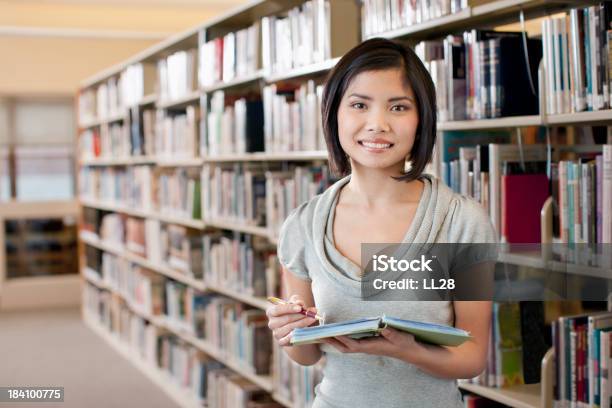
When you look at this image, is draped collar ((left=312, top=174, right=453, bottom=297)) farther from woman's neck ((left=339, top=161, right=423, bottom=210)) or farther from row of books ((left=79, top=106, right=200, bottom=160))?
row of books ((left=79, top=106, right=200, bottom=160))

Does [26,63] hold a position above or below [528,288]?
above

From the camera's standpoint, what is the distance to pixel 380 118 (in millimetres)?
1339

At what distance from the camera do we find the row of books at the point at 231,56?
11.6 ft

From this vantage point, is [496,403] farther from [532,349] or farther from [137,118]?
[137,118]

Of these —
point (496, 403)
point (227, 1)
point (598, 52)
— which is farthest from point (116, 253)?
point (598, 52)

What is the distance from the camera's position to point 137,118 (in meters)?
5.43

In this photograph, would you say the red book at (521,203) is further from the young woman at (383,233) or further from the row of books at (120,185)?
the row of books at (120,185)

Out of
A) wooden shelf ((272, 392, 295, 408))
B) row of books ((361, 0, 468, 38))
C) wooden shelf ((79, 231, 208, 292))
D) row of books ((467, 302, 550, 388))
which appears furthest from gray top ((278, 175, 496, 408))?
wooden shelf ((79, 231, 208, 292))

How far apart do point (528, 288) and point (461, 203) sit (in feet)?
3.38

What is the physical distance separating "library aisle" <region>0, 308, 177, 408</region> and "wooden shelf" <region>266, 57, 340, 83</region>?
85.1 inches

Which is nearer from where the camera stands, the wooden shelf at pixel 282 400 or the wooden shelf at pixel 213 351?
the wooden shelf at pixel 282 400

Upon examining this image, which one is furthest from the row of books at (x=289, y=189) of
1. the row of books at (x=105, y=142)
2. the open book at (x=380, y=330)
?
the row of books at (x=105, y=142)

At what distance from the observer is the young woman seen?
1.30 m

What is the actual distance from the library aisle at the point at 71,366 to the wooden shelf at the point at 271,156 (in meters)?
1.54
